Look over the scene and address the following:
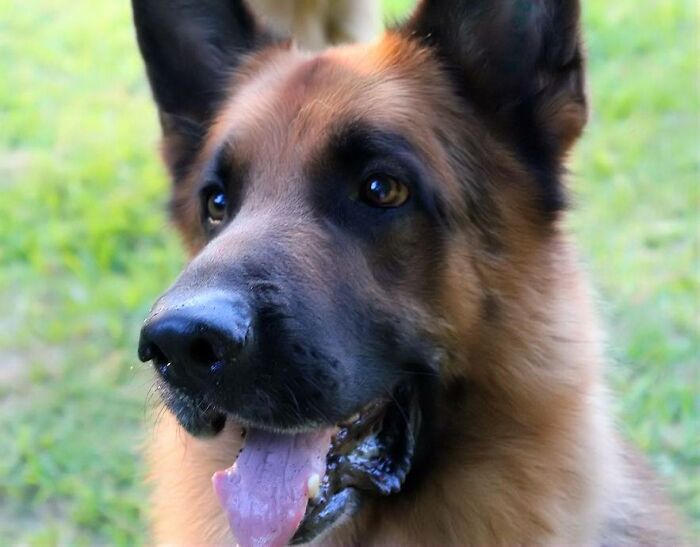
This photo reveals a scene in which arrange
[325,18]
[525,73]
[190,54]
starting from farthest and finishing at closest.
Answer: [325,18] → [190,54] → [525,73]

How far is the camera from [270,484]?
230 cm

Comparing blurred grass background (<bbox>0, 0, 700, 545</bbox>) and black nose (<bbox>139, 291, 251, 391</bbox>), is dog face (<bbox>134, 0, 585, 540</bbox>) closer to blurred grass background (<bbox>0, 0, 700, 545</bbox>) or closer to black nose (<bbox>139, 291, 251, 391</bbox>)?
black nose (<bbox>139, 291, 251, 391</bbox>)

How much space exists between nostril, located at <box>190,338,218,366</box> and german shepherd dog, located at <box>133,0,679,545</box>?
4.3 inches

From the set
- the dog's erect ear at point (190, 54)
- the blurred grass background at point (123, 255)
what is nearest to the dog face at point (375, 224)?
the dog's erect ear at point (190, 54)

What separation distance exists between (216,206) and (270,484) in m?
0.86

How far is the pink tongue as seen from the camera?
7.35 feet

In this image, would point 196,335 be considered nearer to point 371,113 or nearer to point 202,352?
point 202,352

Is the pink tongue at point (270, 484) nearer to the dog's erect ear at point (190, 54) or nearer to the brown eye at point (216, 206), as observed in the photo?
the brown eye at point (216, 206)

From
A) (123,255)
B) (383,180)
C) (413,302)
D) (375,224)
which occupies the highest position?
(383,180)

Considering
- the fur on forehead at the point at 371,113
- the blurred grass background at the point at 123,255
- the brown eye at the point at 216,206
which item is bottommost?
the blurred grass background at the point at 123,255

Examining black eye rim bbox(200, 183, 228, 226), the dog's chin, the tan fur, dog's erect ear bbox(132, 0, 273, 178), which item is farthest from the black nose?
the tan fur

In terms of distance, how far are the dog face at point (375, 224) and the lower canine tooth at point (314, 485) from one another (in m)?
0.06

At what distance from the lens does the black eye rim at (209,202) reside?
8.77 ft

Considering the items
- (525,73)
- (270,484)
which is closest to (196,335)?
(270,484)
